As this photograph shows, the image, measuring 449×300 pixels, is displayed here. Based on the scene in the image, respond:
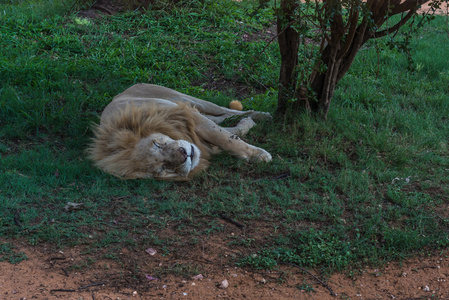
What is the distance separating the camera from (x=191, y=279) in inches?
118

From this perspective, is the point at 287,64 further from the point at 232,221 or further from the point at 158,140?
the point at 232,221

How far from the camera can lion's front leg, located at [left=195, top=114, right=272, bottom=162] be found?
14.6 ft

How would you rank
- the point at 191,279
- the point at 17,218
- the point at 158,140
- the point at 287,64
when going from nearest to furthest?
the point at 191,279
the point at 17,218
the point at 158,140
the point at 287,64

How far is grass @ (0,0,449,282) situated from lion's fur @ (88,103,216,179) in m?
0.13

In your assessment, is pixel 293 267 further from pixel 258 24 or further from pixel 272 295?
pixel 258 24

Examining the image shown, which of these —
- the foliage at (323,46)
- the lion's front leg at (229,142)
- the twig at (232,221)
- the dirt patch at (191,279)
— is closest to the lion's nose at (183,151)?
the lion's front leg at (229,142)

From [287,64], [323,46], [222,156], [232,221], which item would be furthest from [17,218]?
[323,46]

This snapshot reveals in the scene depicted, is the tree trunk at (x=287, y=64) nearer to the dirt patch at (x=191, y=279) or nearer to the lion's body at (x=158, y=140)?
the lion's body at (x=158, y=140)

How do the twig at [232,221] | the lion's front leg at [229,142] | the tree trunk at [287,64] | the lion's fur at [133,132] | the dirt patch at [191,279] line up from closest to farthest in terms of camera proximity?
the dirt patch at [191,279] < the twig at [232,221] < the lion's fur at [133,132] < the lion's front leg at [229,142] < the tree trunk at [287,64]

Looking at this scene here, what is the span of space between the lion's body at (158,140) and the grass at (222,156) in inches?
4.7

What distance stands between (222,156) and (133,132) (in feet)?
2.77

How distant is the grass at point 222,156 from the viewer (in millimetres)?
3393

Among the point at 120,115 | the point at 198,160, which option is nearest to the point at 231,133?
the point at 198,160

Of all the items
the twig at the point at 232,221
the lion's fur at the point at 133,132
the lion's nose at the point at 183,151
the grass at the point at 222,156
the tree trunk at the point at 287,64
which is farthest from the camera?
the tree trunk at the point at 287,64
